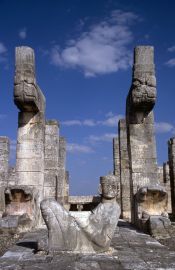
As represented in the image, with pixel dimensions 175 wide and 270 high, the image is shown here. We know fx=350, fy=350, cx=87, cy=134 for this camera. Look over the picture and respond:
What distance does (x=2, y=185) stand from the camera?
1540 cm

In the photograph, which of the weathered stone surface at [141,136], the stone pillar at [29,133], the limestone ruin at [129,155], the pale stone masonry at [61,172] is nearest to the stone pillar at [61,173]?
the pale stone masonry at [61,172]

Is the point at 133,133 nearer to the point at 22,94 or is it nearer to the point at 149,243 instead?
the point at 22,94

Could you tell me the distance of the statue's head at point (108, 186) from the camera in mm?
6074

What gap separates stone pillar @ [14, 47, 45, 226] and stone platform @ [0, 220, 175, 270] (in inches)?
151

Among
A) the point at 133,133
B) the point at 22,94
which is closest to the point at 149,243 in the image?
the point at 133,133

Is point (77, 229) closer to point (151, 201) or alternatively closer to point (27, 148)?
point (151, 201)

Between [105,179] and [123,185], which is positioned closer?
[105,179]

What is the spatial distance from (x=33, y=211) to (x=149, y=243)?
3645 mm

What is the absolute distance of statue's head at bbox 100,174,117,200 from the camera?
19.9 feet

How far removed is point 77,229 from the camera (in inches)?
226

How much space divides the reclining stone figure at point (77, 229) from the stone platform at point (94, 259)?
17cm

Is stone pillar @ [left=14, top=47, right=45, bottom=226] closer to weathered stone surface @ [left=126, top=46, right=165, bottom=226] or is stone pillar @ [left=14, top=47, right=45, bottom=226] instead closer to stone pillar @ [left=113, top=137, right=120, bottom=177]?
weathered stone surface @ [left=126, top=46, right=165, bottom=226]

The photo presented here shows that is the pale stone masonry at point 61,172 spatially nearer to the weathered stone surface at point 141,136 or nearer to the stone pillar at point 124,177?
the stone pillar at point 124,177

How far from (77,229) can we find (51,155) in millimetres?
8881
